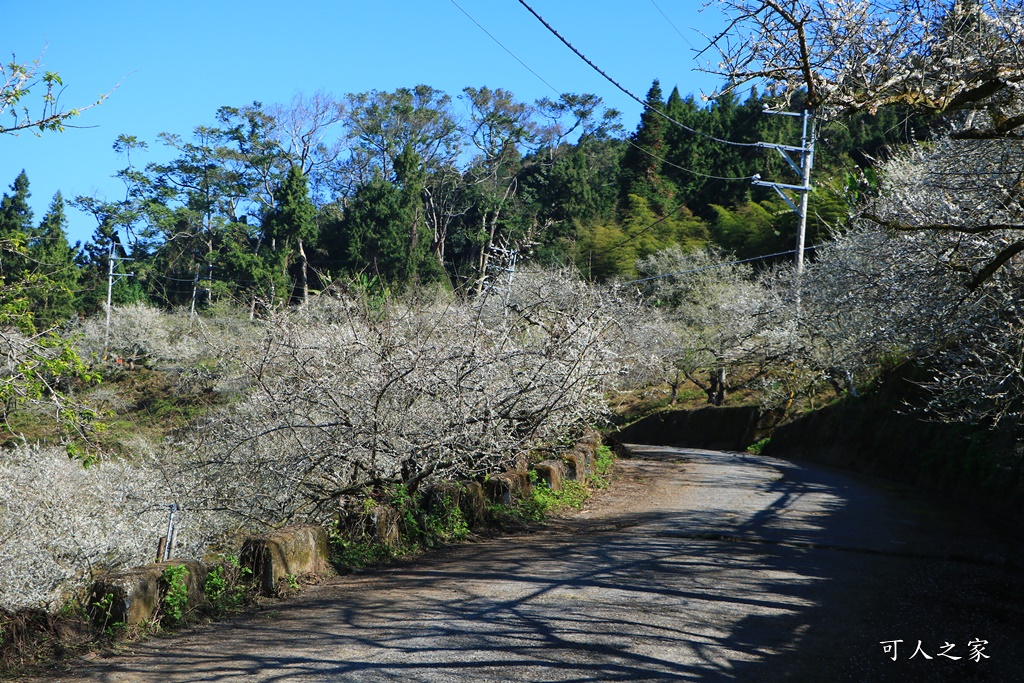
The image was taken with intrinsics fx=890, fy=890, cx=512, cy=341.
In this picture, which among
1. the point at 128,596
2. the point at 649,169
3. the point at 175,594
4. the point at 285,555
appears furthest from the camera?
the point at 649,169

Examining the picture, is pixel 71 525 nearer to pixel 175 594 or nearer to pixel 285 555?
pixel 285 555

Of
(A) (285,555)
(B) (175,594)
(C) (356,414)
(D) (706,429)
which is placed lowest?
(B) (175,594)

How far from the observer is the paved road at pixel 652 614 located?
5000mm

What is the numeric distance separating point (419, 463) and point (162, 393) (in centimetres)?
2807

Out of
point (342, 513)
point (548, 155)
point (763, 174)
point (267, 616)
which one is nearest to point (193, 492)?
point (342, 513)

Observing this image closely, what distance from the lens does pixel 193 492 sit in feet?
30.4

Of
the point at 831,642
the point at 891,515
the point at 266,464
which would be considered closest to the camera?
the point at 831,642

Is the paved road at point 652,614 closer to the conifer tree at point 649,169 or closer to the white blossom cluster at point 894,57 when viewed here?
the white blossom cluster at point 894,57

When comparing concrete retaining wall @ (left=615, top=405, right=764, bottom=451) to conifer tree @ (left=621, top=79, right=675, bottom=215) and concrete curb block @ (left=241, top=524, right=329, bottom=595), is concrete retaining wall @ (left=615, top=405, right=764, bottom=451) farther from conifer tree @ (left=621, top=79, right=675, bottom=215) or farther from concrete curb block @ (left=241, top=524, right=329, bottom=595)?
concrete curb block @ (left=241, top=524, right=329, bottom=595)

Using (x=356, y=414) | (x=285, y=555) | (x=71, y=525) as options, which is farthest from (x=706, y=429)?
(x=285, y=555)

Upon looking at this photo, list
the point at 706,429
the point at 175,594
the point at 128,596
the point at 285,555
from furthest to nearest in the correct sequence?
the point at 706,429 → the point at 285,555 → the point at 175,594 → the point at 128,596

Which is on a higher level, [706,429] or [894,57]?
[894,57]

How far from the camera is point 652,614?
6.09m

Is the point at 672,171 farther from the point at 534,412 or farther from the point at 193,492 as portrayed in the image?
the point at 193,492
